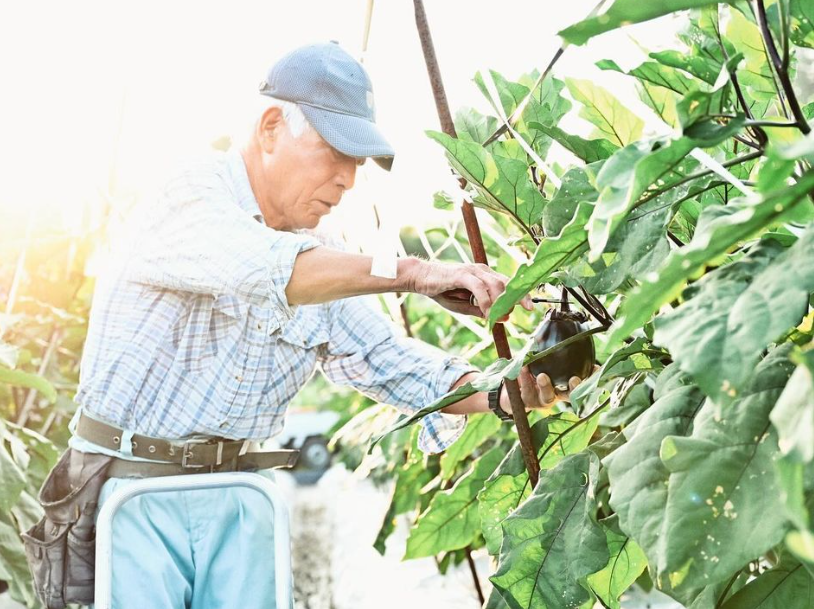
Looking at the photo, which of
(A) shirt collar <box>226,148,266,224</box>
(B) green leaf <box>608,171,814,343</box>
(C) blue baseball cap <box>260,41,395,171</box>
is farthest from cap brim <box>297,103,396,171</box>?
(B) green leaf <box>608,171,814,343</box>

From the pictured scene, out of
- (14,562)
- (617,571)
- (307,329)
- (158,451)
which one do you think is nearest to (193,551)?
(158,451)

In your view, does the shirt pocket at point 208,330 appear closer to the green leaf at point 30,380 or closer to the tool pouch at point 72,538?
the tool pouch at point 72,538

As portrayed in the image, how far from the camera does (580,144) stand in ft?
3.60

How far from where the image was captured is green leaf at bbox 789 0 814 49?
802 millimetres

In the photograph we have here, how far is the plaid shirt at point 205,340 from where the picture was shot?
1.47 metres

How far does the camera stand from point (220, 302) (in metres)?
1.69

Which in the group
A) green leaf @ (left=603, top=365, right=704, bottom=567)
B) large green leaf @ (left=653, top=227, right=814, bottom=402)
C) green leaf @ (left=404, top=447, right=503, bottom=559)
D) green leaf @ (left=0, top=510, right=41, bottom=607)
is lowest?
green leaf @ (left=0, top=510, right=41, bottom=607)

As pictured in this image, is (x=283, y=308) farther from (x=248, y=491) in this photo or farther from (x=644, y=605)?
(x=644, y=605)

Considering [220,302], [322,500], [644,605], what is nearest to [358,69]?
[220,302]

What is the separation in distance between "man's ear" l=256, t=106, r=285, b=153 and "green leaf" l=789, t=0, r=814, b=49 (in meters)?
1.05

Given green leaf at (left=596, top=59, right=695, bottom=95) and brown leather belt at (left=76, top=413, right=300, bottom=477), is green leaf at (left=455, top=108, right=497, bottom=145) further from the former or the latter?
brown leather belt at (left=76, top=413, right=300, bottom=477)

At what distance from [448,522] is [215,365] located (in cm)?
47

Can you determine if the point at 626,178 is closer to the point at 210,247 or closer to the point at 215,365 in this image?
the point at 210,247

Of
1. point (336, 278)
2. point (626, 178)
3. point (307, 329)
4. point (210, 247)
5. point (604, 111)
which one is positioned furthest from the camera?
point (307, 329)
